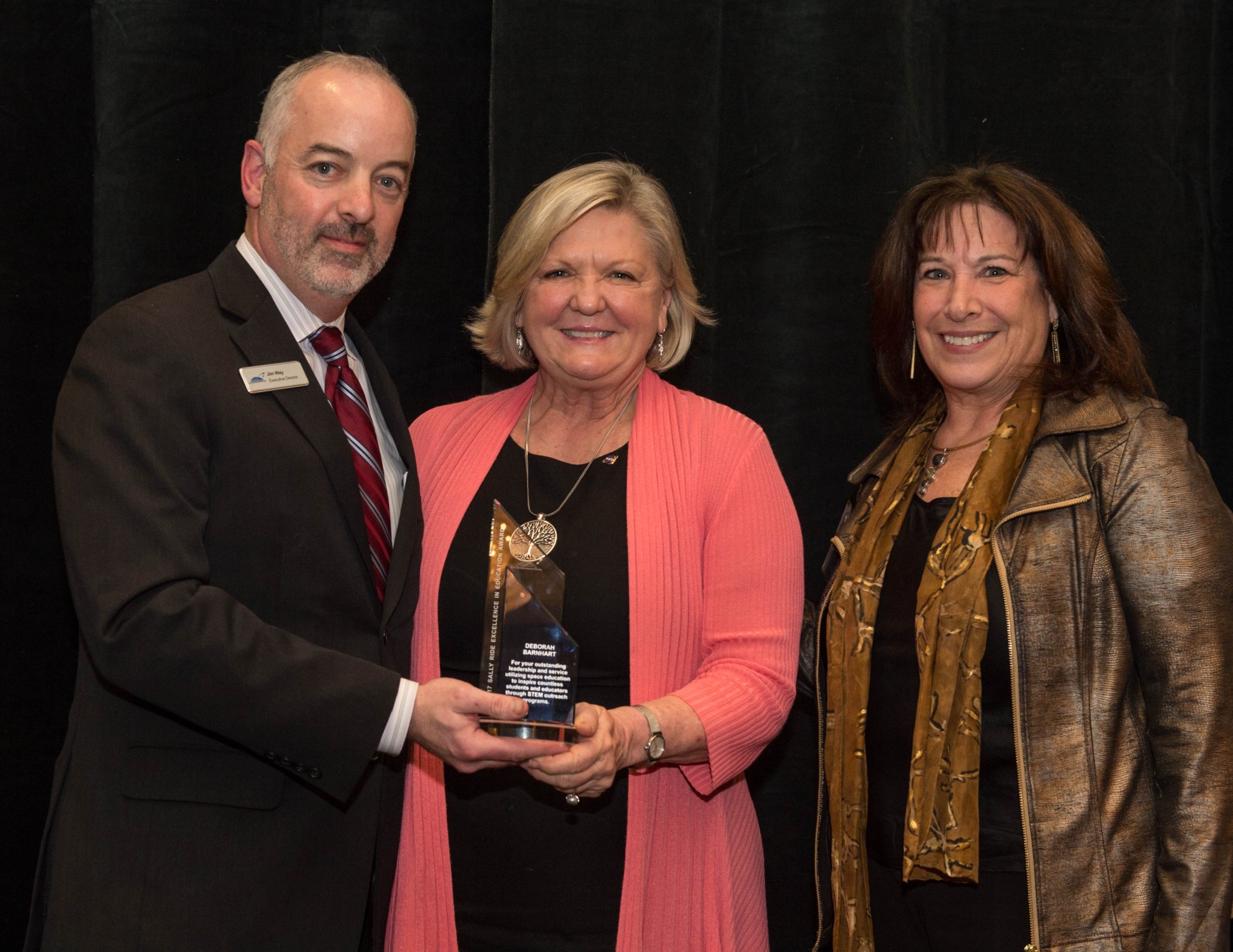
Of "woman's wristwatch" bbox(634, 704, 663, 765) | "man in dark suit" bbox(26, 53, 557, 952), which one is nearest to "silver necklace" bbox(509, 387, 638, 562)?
"man in dark suit" bbox(26, 53, 557, 952)

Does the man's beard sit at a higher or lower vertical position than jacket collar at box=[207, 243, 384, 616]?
higher

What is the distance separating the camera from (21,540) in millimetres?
2557

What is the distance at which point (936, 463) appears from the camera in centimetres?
223

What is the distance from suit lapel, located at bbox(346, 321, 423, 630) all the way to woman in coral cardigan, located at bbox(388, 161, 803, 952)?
0.12 metres

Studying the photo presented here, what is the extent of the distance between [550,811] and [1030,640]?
889 mm

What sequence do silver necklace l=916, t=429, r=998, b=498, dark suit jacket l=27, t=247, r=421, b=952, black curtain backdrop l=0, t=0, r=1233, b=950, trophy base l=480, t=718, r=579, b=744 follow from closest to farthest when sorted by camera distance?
dark suit jacket l=27, t=247, r=421, b=952
trophy base l=480, t=718, r=579, b=744
silver necklace l=916, t=429, r=998, b=498
black curtain backdrop l=0, t=0, r=1233, b=950

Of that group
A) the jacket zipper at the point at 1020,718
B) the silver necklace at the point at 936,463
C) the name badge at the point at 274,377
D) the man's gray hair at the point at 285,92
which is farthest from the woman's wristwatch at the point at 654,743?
the man's gray hair at the point at 285,92

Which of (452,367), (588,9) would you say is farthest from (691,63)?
(452,367)

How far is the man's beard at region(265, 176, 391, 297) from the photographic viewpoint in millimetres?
2031

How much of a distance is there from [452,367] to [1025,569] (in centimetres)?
152

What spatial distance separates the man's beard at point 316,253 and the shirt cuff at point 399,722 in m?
0.74

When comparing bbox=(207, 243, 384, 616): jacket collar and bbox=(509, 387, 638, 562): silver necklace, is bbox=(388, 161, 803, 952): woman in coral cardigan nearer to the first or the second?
bbox=(509, 387, 638, 562): silver necklace

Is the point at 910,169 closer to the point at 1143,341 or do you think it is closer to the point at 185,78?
the point at 1143,341

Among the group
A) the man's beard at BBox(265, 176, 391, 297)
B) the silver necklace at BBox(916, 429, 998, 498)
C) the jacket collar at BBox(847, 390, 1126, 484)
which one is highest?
the man's beard at BBox(265, 176, 391, 297)
